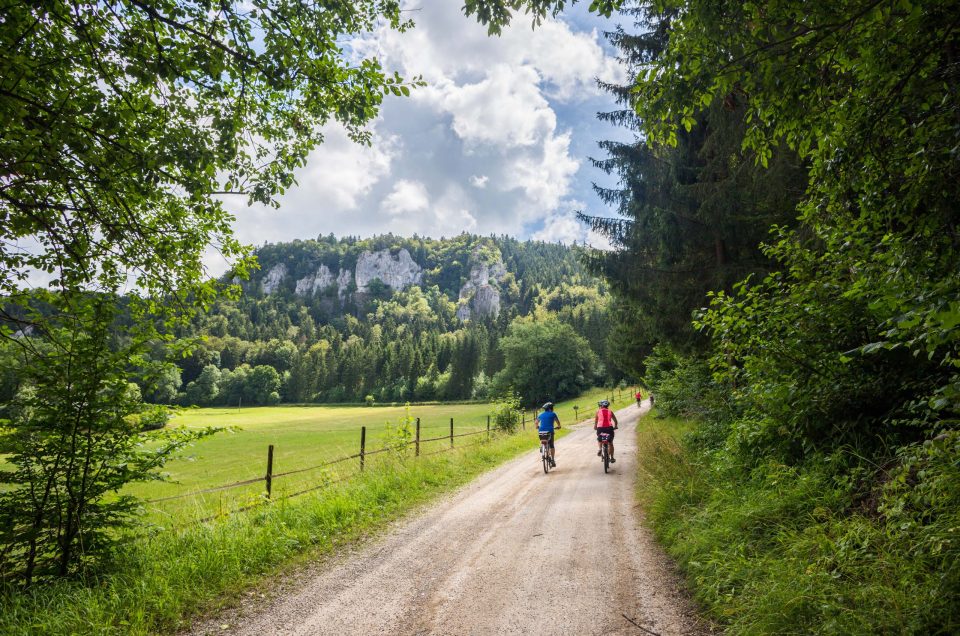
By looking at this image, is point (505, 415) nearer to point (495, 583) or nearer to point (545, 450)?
point (545, 450)

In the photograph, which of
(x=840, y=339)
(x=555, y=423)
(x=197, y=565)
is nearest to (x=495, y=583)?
(x=197, y=565)

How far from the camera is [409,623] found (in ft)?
12.6

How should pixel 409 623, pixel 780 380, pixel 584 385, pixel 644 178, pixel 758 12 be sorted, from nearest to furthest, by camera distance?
1. pixel 758 12
2. pixel 409 623
3. pixel 780 380
4. pixel 644 178
5. pixel 584 385

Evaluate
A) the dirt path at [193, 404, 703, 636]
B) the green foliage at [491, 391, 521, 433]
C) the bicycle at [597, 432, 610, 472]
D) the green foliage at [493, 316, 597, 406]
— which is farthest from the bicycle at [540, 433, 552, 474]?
the green foliage at [493, 316, 597, 406]

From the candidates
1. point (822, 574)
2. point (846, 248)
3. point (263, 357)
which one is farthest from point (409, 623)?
point (263, 357)

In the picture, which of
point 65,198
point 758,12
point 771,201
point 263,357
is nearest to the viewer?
point 758,12

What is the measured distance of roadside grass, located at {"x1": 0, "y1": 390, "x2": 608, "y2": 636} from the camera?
149 inches

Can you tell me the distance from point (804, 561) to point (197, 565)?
20.2 feet

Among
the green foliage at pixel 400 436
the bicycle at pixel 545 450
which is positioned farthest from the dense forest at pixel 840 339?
the green foliage at pixel 400 436

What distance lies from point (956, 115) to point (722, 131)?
274 inches

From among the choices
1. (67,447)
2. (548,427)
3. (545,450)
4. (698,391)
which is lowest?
(545,450)

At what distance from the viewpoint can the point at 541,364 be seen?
6919 centimetres

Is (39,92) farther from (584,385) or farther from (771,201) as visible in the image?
(584,385)

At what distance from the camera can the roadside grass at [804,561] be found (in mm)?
2568
